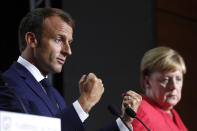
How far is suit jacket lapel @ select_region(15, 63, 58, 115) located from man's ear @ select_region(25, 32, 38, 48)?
0.15 meters

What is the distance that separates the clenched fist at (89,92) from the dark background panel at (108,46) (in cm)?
174

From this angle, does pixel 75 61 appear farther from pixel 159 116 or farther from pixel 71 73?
pixel 159 116

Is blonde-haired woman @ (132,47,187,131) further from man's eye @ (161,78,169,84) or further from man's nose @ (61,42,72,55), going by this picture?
man's nose @ (61,42,72,55)

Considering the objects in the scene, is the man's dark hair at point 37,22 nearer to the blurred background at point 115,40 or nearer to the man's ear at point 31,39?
the man's ear at point 31,39

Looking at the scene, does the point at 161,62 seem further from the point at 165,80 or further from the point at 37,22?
the point at 37,22

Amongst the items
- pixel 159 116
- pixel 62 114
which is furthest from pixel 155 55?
pixel 62 114

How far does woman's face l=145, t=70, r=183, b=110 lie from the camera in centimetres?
283

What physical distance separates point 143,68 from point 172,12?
1556 mm

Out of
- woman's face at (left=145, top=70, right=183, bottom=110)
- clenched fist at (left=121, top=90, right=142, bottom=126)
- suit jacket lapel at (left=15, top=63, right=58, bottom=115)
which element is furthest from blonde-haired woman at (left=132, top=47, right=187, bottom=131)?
suit jacket lapel at (left=15, top=63, right=58, bottom=115)

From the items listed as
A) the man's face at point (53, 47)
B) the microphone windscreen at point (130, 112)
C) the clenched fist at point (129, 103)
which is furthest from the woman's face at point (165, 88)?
the man's face at point (53, 47)

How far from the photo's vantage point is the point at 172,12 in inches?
169

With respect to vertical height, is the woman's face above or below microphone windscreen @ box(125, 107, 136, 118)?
below

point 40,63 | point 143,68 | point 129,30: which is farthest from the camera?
point 129,30

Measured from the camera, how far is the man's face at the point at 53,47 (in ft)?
6.75
